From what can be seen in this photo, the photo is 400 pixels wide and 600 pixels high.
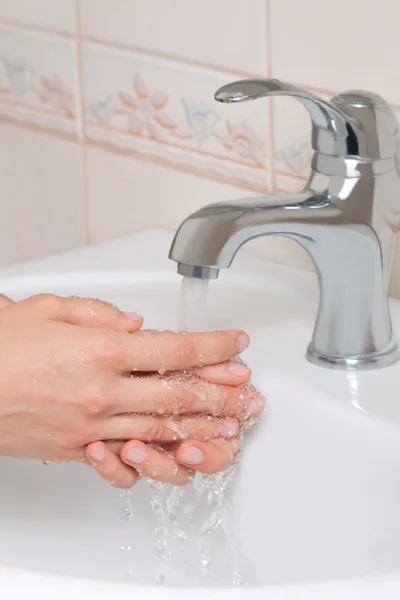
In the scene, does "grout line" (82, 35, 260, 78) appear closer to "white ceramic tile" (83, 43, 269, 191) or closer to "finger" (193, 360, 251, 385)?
"white ceramic tile" (83, 43, 269, 191)

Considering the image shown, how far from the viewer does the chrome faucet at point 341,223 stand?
0.58 metres

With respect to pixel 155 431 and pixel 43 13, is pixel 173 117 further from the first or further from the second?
pixel 155 431

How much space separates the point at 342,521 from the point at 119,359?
16 cm

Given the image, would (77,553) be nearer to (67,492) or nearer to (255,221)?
(67,492)

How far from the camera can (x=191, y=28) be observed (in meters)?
0.80

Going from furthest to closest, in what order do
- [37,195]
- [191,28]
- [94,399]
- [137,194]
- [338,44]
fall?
[37,195] → [137,194] → [191,28] → [338,44] → [94,399]

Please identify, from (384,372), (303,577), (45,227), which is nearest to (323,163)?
(384,372)

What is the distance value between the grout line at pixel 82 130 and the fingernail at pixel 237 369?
15.9 inches

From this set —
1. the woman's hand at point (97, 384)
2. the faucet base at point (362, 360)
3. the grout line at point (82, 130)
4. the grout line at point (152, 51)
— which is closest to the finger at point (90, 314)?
the woman's hand at point (97, 384)

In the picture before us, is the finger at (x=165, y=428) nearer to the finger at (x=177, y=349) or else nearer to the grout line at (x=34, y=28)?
the finger at (x=177, y=349)

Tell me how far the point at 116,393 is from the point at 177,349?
45 mm

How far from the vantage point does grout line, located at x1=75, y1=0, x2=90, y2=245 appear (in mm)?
912

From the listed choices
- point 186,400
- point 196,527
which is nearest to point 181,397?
point 186,400

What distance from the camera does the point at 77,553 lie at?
0.64 m
